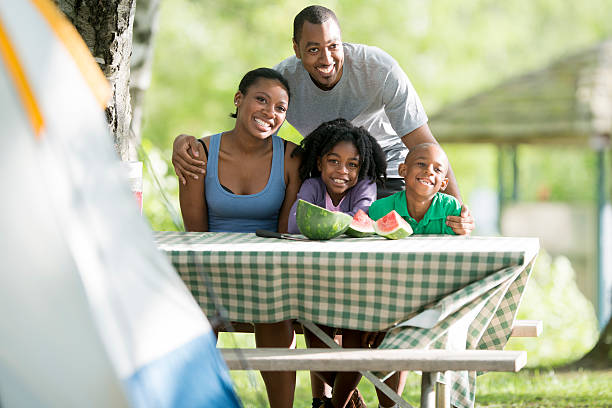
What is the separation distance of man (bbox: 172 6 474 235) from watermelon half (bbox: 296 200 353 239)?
804 mm

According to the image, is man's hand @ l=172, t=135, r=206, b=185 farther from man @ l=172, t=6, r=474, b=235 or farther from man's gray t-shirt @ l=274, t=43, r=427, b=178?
man's gray t-shirt @ l=274, t=43, r=427, b=178

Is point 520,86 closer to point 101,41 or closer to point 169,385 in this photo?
point 101,41

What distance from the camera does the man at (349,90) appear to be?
4066 millimetres

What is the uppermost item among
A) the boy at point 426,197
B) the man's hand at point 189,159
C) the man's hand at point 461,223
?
the man's hand at point 189,159

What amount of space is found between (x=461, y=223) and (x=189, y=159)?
1.25 meters

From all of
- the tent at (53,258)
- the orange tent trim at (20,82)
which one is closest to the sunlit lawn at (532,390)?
the tent at (53,258)

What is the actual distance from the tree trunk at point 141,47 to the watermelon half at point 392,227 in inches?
184

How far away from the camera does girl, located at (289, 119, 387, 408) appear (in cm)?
377

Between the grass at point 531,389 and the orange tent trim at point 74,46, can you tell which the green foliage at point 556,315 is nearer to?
the grass at point 531,389

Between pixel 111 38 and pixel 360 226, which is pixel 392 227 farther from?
pixel 111 38

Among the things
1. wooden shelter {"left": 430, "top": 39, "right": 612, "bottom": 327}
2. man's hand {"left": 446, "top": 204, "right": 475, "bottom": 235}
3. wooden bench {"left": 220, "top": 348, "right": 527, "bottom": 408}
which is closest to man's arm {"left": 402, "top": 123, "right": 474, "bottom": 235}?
man's hand {"left": 446, "top": 204, "right": 475, "bottom": 235}

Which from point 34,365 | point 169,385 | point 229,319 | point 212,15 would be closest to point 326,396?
point 229,319

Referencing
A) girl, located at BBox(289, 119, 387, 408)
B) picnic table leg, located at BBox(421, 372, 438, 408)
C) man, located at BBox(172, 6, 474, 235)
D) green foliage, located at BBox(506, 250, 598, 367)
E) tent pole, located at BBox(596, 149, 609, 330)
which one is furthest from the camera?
tent pole, located at BBox(596, 149, 609, 330)

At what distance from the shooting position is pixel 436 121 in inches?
499
